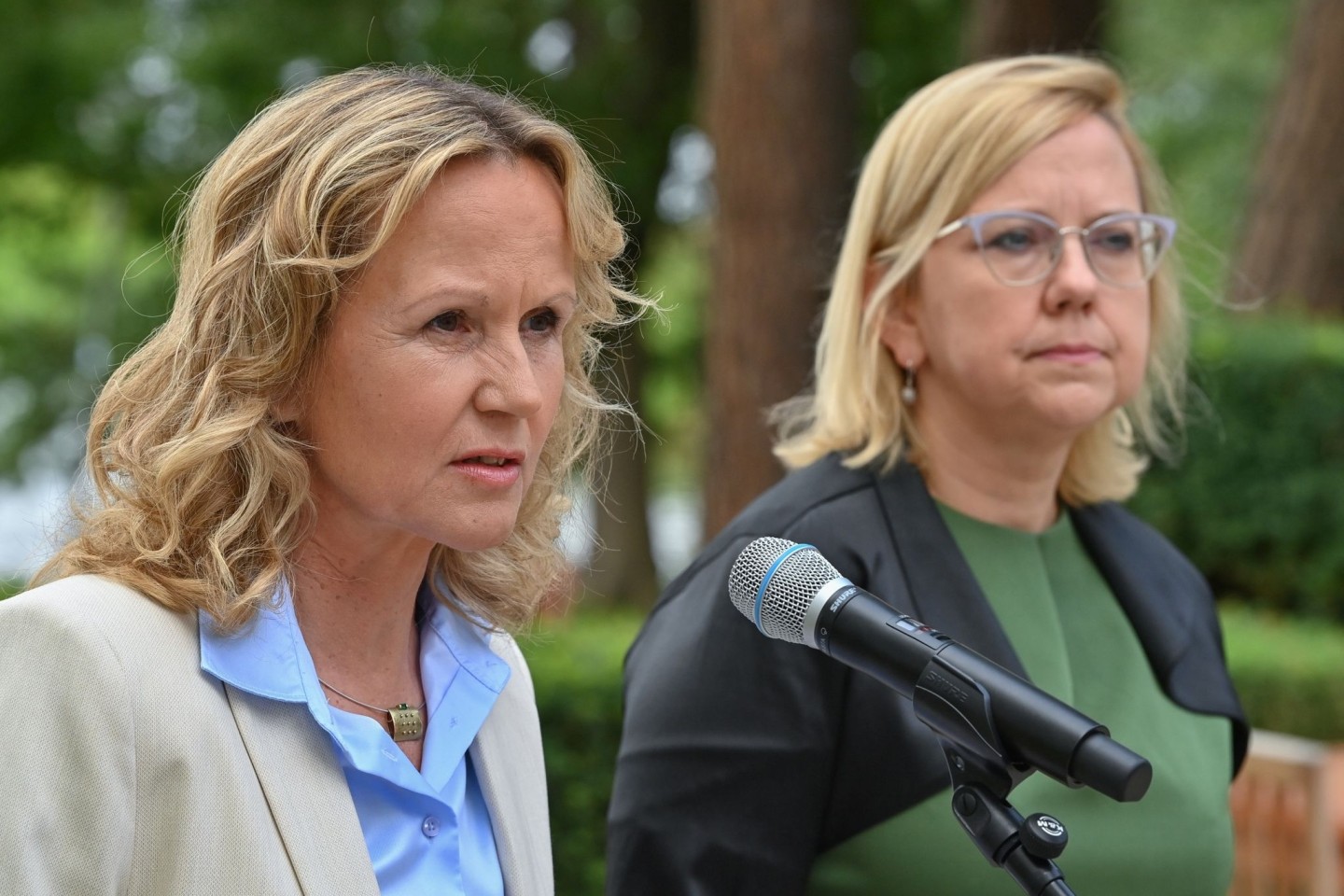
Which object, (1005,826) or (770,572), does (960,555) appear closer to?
(770,572)

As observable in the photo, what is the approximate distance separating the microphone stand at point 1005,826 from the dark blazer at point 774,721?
690 mm

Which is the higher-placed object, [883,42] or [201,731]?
[201,731]

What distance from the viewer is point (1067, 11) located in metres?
7.59

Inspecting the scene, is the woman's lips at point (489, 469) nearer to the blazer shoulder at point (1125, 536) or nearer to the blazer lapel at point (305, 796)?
the blazer lapel at point (305, 796)

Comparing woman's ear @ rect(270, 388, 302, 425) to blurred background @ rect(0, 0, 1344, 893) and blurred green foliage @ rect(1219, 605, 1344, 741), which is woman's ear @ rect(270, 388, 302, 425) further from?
blurred green foliage @ rect(1219, 605, 1344, 741)

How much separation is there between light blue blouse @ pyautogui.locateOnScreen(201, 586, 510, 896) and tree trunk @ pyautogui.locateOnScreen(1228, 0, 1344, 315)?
8.42m

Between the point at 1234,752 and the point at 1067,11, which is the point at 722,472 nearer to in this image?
the point at 1067,11

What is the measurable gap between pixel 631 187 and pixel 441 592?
9.77 meters

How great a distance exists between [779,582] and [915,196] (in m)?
1.23

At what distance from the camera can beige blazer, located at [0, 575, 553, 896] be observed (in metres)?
1.74

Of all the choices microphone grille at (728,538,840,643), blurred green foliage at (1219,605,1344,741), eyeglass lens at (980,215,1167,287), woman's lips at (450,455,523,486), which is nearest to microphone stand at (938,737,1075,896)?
microphone grille at (728,538,840,643)

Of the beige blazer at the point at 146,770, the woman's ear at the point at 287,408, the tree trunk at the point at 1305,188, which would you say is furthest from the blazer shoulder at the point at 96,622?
the tree trunk at the point at 1305,188

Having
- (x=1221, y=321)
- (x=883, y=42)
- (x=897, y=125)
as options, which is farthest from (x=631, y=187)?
(x=897, y=125)

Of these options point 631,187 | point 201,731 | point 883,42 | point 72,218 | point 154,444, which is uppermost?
point 154,444
